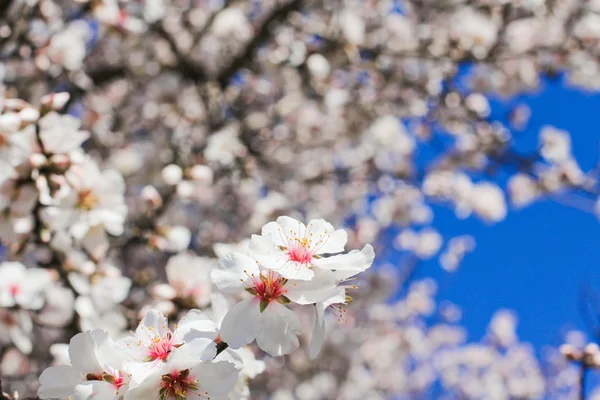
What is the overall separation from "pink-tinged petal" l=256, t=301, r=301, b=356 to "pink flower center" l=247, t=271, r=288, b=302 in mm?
19

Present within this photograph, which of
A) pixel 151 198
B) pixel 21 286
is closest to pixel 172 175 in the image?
pixel 151 198

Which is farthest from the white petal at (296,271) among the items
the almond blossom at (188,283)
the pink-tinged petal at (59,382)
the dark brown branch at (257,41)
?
the dark brown branch at (257,41)

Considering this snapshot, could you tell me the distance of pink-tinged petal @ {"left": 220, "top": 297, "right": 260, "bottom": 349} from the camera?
1.09 m

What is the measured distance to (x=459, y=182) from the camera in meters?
5.42

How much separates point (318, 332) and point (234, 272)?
216 millimetres

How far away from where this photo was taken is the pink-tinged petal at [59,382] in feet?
3.64

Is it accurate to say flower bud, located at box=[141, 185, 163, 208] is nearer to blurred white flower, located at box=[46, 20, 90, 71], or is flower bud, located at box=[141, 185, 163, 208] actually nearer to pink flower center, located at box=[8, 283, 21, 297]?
pink flower center, located at box=[8, 283, 21, 297]

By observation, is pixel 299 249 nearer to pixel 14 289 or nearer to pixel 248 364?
pixel 248 364

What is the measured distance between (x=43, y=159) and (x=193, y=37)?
2755mm

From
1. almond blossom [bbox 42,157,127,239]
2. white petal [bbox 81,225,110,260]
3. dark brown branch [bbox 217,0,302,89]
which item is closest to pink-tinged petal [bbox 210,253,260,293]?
almond blossom [bbox 42,157,127,239]

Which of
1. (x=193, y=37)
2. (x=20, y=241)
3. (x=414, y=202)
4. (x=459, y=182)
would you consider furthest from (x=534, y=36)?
(x=20, y=241)

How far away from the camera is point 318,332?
113 cm

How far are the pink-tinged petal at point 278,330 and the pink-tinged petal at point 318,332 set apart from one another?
0.03 m

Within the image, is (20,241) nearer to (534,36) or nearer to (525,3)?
(525,3)
